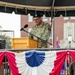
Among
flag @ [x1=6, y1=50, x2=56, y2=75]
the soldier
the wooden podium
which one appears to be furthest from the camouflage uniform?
flag @ [x1=6, y1=50, x2=56, y2=75]

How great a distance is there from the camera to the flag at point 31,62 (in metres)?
6.78

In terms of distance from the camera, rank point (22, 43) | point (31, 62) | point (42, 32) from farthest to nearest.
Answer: point (42, 32)
point (22, 43)
point (31, 62)

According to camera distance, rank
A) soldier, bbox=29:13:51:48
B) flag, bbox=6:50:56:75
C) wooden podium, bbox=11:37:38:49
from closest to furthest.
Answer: flag, bbox=6:50:56:75 → wooden podium, bbox=11:37:38:49 → soldier, bbox=29:13:51:48

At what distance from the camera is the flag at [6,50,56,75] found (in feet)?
22.2

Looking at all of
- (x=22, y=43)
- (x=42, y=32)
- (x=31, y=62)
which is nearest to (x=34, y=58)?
(x=31, y=62)

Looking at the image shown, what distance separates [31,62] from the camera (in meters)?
6.89

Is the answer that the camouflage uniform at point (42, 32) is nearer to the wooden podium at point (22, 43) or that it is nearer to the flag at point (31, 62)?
the wooden podium at point (22, 43)

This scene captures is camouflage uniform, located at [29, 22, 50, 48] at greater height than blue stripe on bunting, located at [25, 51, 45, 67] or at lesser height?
greater

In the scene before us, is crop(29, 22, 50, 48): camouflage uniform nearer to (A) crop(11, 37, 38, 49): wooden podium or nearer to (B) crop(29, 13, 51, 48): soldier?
(B) crop(29, 13, 51, 48): soldier

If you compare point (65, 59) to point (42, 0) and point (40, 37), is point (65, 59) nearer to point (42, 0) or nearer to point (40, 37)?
point (40, 37)

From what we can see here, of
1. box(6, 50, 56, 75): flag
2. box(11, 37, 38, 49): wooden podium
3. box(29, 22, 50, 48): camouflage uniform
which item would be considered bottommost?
box(6, 50, 56, 75): flag

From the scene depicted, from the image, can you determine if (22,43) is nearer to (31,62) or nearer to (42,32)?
(31,62)

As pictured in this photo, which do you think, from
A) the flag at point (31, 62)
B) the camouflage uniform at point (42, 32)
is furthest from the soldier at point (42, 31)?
the flag at point (31, 62)

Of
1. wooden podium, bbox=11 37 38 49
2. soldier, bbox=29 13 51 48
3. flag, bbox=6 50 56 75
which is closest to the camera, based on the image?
flag, bbox=6 50 56 75
